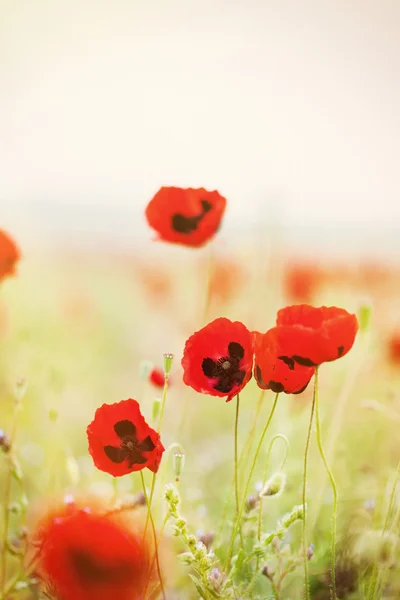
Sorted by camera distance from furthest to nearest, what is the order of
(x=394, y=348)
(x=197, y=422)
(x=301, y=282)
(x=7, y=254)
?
(x=197, y=422)
(x=301, y=282)
(x=394, y=348)
(x=7, y=254)

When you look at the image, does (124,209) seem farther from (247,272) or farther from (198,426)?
(198,426)

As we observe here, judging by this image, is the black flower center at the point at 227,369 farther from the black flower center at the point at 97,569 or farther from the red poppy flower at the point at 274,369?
the black flower center at the point at 97,569

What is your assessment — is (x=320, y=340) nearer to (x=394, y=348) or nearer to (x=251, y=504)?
(x=251, y=504)

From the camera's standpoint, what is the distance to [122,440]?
1.66ft

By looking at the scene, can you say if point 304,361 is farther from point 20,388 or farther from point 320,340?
point 20,388

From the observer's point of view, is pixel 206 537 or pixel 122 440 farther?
pixel 206 537

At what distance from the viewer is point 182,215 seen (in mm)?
672

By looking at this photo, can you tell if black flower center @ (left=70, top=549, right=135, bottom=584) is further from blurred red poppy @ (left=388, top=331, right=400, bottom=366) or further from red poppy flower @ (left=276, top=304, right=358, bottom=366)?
blurred red poppy @ (left=388, top=331, right=400, bottom=366)

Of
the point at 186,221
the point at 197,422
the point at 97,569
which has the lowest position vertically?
the point at 197,422

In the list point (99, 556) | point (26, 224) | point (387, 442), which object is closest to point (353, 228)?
point (387, 442)

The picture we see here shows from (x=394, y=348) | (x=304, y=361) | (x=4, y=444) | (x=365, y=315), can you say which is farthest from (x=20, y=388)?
(x=394, y=348)

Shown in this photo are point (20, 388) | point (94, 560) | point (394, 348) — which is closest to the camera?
point (94, 560)

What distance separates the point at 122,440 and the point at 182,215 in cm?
28

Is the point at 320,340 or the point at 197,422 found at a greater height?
the point at 320,340
